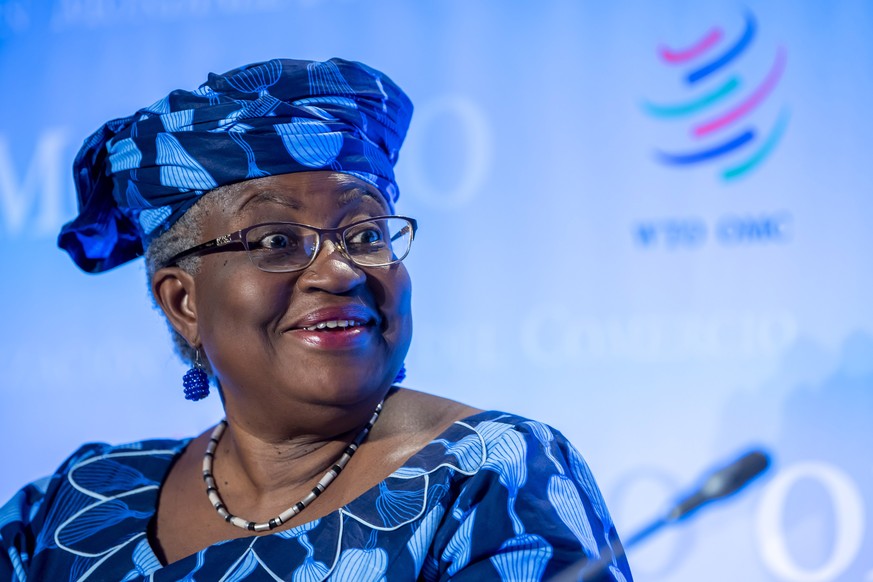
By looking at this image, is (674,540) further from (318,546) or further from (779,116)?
(318,546)

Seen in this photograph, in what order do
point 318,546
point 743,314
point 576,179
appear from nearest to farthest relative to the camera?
1. point 318,546
2. point 743,314
3. point 576,179

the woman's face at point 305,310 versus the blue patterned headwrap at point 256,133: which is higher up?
the blue patterned headwrap at point 256,133

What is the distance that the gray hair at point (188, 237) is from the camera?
4.74 ft

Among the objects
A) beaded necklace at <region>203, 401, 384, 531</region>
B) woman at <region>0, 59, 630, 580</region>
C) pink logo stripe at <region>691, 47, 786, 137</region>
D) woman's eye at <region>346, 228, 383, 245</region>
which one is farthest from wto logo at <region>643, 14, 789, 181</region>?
beaded necklace at <region>203, 401, 384, 531</region>

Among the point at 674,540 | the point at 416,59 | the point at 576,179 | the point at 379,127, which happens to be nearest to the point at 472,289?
the point at 576,179

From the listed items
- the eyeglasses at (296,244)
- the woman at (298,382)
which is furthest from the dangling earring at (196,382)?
the eyeglasses at (296,244)

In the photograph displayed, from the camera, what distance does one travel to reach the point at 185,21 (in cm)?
290

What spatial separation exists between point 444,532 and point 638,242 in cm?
144

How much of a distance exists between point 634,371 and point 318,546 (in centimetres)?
139

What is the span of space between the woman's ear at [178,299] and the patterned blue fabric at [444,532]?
1.18 feet

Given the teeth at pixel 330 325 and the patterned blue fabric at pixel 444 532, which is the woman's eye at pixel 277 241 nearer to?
the teeth at pixel 330 325

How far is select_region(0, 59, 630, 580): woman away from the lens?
1267 millimetres

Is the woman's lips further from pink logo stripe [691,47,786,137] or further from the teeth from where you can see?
pink logo stripe [691,47,786,137]

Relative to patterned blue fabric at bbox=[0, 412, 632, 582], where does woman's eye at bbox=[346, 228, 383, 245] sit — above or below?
above
